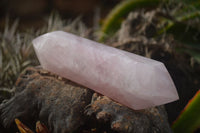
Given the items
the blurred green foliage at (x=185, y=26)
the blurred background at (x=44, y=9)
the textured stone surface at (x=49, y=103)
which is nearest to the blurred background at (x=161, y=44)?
the blurred green foliage at (x=185, y=26)

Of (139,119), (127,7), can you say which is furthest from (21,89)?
(127,7)

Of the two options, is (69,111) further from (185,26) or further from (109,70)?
(185,26)

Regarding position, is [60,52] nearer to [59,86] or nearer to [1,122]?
[59,86]

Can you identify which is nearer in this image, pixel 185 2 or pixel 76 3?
pixel 185 2

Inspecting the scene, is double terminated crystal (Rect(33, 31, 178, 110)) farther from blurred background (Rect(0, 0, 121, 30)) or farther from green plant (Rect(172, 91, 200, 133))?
blurred background (Rect(0, 0, 121, 30))

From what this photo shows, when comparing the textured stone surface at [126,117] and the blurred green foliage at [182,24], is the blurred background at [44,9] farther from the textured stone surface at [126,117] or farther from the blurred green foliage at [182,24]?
the textured stone surface at [126,117]

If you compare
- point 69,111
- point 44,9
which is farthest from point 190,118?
point 44,9

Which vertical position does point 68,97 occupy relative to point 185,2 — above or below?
below
